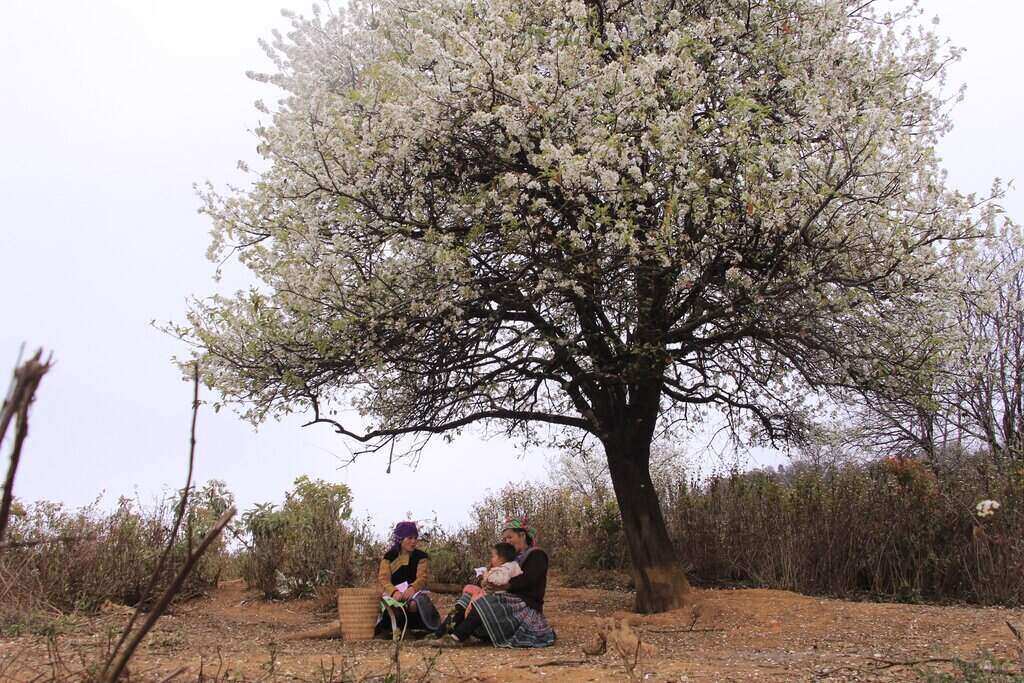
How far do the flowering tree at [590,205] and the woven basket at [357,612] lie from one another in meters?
2.14

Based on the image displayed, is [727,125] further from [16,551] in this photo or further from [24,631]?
[16,551]

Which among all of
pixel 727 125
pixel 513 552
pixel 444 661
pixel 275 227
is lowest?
pixel 444 661

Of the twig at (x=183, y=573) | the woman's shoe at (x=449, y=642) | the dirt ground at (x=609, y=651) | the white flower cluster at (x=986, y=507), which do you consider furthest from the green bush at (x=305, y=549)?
the twig at (x=183, y=573)

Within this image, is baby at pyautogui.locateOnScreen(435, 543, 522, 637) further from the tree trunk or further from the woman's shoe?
the tree trunk

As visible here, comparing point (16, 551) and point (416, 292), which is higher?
point (416, 292)

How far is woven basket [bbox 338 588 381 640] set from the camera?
883 cm

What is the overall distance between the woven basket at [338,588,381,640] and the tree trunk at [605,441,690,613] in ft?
11.0

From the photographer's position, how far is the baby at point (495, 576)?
8438 mm

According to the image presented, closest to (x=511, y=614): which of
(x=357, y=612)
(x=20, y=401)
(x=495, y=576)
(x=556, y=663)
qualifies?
(x=495, y=576)

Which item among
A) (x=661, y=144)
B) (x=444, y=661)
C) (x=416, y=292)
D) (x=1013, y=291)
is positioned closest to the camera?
(x=444, y=661)

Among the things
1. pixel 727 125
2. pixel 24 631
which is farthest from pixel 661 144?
pixel 24 631

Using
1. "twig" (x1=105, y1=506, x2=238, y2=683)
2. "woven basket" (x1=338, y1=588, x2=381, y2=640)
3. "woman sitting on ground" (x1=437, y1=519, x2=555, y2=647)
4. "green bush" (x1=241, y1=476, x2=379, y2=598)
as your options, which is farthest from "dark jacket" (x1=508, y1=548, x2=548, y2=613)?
Result: "twig" (x1=105, y1=506, x2=238, y2=683)

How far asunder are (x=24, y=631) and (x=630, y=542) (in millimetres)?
6554

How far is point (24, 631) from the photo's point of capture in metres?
8.77
